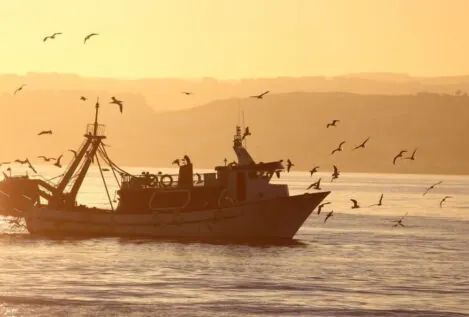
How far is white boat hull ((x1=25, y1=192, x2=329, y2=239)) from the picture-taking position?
9144 cm

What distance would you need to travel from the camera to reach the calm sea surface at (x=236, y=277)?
2215 inches

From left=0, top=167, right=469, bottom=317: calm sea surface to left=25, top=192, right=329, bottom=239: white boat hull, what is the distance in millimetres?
1589

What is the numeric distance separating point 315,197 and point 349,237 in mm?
14375

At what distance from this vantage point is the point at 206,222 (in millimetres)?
92688

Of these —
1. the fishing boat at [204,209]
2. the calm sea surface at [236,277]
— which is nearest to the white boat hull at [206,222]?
the fishing boat at [204,209]

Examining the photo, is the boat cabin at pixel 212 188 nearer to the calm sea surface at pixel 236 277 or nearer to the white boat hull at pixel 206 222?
the white boat hull at pixel 206 222

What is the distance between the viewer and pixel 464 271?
Result: 251ft

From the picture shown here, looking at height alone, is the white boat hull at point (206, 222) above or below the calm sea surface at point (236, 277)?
above

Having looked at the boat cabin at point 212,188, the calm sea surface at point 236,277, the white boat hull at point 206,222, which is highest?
the boat cabin at point 212,188

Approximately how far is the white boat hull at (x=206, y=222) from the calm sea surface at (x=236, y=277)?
5.21 feet

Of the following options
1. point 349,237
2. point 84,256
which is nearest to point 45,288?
point 84,256

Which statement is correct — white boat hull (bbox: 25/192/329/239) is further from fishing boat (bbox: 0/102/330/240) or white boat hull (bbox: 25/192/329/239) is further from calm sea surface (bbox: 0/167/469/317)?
calm sea surface (bbox: 0/167/469/317)

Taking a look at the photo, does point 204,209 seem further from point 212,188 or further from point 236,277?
point 236,277

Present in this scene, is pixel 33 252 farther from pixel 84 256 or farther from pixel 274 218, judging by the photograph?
pixel 274 218
